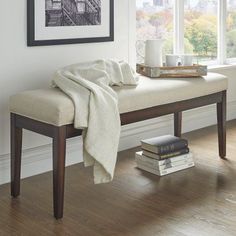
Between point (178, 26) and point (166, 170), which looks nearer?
point (166, 170)

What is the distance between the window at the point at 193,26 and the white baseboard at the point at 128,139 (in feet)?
1.71

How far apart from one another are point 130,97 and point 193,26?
1845 mm

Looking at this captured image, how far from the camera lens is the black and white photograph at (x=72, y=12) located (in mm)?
2998

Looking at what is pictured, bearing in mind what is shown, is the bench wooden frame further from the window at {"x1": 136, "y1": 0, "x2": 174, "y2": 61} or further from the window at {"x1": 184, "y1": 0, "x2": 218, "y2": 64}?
the window at {"x1": 184, "y1": 0, "x2": 218, "y2": 64}

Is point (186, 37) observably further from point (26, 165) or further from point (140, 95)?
point (26, 165)

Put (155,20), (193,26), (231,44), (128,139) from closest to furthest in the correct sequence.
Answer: (128,139) → (155,20) → (193,26) → (231,44)

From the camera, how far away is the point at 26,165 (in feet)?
10.00

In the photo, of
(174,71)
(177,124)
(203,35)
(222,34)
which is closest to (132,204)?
(174,71)

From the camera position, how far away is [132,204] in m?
2.60

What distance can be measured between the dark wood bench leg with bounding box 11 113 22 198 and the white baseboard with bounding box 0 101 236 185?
254mm

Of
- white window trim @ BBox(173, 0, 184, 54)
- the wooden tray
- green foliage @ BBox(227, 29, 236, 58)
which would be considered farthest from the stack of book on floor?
green foliage @ BBox(227, 29, 236, 58)

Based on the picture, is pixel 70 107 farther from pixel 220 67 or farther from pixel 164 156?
pixel 220 67

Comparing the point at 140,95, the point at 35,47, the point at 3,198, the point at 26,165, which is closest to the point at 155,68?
the point at 140,95

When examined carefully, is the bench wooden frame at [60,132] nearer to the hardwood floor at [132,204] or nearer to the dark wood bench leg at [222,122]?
the dark wood bench leg at [222,122]
